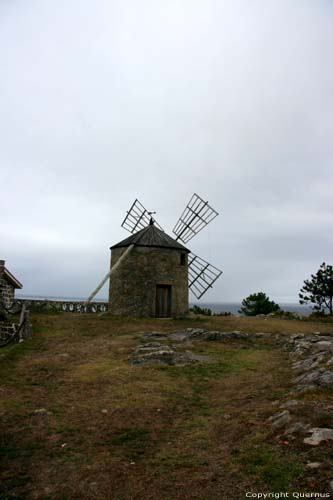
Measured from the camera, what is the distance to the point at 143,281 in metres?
27.0

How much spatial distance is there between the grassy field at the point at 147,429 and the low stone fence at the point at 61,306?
48.3ft

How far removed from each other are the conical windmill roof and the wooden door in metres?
3.01

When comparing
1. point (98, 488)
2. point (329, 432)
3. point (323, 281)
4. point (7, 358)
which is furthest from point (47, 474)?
point (323, 281)

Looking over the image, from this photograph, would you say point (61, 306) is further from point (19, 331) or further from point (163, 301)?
point (19, 331)

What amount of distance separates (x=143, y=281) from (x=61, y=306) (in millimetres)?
7298

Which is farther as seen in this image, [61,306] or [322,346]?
[61,306]

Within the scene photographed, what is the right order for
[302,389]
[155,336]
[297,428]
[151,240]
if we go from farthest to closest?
1. [151,240]
2. [155,336]
3. [302,389]
4. [297,428]

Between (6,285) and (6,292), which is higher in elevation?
(6,285)

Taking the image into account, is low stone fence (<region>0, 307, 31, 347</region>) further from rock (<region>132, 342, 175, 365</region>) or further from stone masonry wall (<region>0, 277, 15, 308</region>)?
stone masonry wall (<region>0, 277, 15, 308</region>)

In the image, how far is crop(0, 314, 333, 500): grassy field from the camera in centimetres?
524

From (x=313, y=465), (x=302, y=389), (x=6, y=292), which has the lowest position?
(x=313, y=465)

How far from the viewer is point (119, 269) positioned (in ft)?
90.0

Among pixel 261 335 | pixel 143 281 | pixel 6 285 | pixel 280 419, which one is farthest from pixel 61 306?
pixel 280 419

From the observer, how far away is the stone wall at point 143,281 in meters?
26.8
